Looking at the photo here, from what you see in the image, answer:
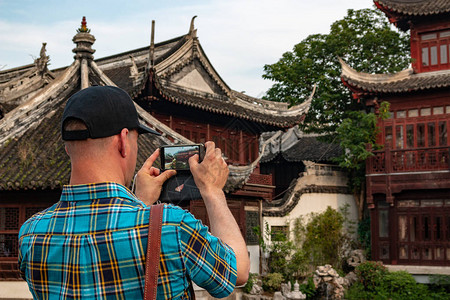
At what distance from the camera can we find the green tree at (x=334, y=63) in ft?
70.4

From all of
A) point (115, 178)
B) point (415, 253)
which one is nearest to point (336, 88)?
point (415, 253)

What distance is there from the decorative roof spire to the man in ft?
29.9

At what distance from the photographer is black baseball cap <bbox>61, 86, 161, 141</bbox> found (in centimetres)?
170

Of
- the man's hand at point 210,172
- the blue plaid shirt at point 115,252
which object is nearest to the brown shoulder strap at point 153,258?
the blue plaid shirt at point 115,252

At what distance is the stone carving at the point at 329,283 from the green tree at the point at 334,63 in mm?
6520

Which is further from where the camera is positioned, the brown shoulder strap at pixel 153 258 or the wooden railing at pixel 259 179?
the wooden railing at pixel 259 179

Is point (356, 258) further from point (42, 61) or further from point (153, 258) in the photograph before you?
point (153, 258)

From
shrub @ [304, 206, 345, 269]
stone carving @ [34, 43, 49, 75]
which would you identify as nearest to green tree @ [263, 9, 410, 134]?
shrub @ [304, 206, 345, 269]

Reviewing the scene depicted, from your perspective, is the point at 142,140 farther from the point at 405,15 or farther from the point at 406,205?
the point at 405,15

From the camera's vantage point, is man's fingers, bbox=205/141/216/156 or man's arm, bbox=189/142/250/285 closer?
man's arm, bbox=189/142/250/285

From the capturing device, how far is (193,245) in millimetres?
1596

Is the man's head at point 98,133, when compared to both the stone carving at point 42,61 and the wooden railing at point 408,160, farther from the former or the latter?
the wooden railing at point 408,160

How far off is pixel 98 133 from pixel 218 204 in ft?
1.30

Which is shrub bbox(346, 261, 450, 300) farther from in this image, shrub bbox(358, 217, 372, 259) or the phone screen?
the phone screen
